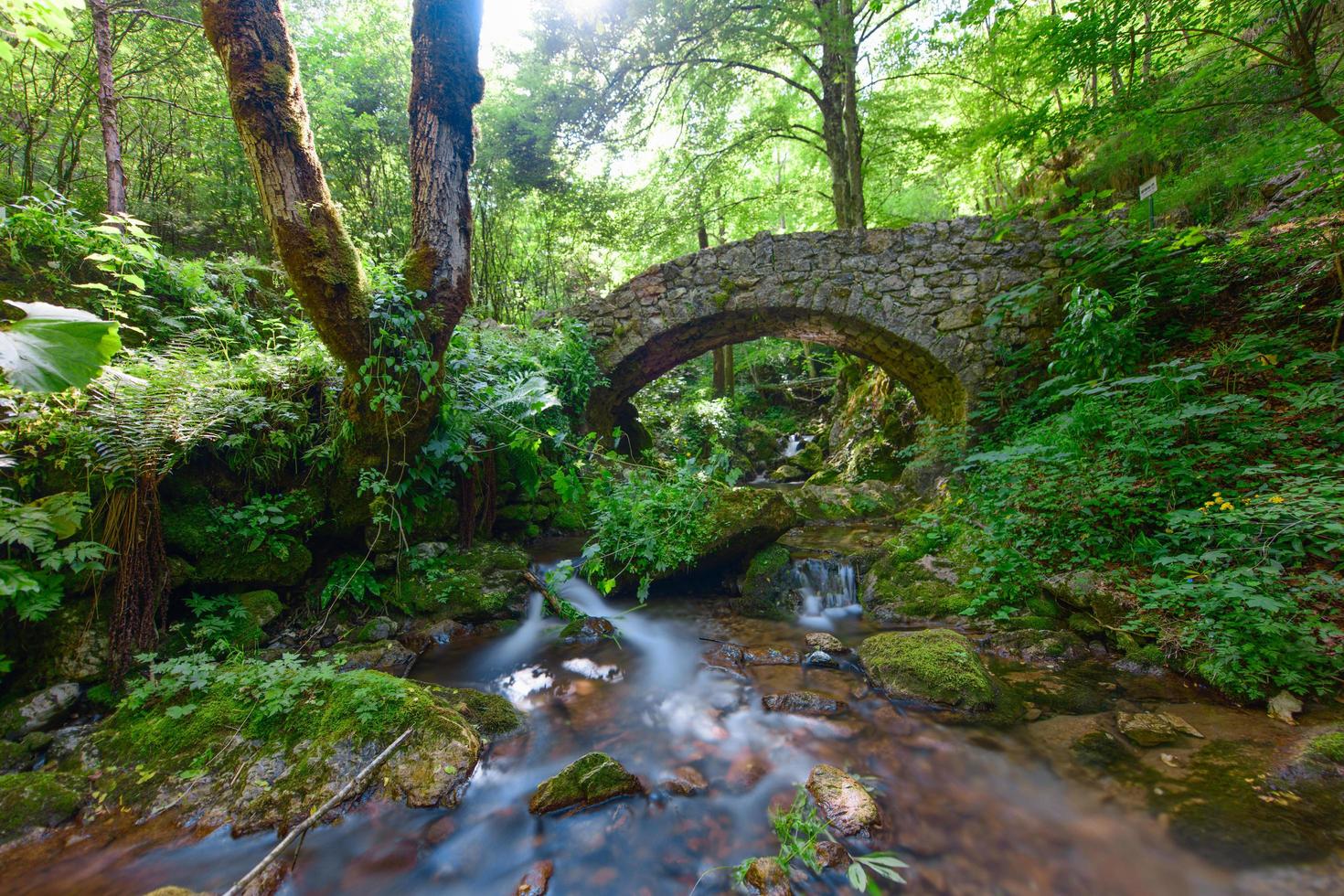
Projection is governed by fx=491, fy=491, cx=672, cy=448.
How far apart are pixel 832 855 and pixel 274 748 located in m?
2.26

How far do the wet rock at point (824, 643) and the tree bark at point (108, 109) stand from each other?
7.30 m

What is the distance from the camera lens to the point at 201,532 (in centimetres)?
287

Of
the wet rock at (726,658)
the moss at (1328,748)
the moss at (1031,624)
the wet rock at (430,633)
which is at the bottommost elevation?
the wet rock at (726,658)

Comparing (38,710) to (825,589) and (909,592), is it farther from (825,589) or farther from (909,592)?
(909,592)

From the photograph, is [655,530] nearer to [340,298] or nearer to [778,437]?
[340,298]

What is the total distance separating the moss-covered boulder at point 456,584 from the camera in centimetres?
358

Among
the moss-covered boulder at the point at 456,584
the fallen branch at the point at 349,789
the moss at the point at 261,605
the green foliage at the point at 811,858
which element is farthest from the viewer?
the moss-covered boulder at the point at 456,584

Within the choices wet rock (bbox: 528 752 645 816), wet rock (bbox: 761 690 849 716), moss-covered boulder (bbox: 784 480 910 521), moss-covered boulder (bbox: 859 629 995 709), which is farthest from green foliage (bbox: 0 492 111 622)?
moss-covered boulder (bbox: 784 480 910 521)

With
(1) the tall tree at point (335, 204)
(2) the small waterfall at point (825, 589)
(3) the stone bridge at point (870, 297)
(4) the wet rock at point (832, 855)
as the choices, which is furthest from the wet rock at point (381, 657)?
(3) the stone bridge at point (870, 297)

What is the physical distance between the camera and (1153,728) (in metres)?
2.21

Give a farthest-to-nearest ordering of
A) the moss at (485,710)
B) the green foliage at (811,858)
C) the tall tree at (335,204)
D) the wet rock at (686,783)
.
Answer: the tall tree at (335,204) < the moss at (485,710) < the wet rock at (686,783) < the green foliage at (811,858)

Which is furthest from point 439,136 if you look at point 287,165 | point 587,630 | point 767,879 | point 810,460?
point 810,460

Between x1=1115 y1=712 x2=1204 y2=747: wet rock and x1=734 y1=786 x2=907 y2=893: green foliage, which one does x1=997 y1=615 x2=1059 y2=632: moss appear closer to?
x1=1115 y1=712 x2=1204 y2=747: wet rock

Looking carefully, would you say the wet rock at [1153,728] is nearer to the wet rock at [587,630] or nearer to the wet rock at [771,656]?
the wet rock at [771,656]
